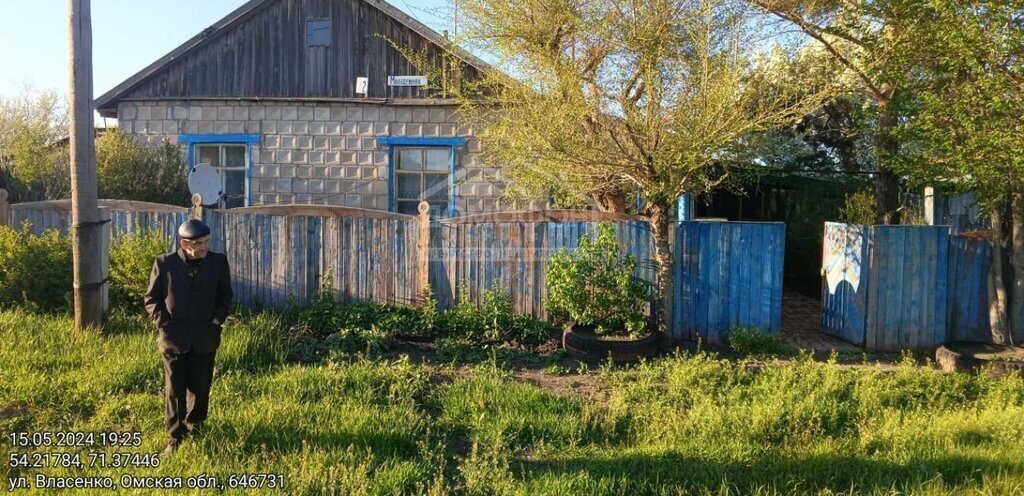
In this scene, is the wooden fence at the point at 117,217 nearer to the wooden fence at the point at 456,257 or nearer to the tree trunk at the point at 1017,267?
the wooden fence at the point at 456,257

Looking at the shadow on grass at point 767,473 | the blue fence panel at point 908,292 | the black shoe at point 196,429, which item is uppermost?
the blue fence panel at point 908,292

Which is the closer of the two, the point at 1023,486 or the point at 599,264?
the point at 1023,486

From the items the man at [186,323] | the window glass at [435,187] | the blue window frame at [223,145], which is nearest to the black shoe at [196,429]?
the man at [186,323]

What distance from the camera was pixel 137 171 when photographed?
1120cm

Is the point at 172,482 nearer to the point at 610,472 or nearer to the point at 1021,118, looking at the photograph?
the point at 610,472

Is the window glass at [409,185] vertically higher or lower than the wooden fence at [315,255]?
higher

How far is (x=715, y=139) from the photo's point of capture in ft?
21.0

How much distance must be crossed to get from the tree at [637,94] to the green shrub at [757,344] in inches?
Result: 32.6

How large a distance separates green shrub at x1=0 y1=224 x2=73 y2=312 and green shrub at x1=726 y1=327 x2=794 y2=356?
768 cm

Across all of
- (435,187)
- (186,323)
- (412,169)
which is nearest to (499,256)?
(186,323)

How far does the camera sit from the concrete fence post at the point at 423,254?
26.7 feet

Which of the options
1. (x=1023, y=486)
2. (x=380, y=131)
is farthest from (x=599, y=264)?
(x=380, y=131)

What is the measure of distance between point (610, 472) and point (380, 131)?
943 cm

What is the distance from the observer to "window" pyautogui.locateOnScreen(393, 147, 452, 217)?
12.1 m
